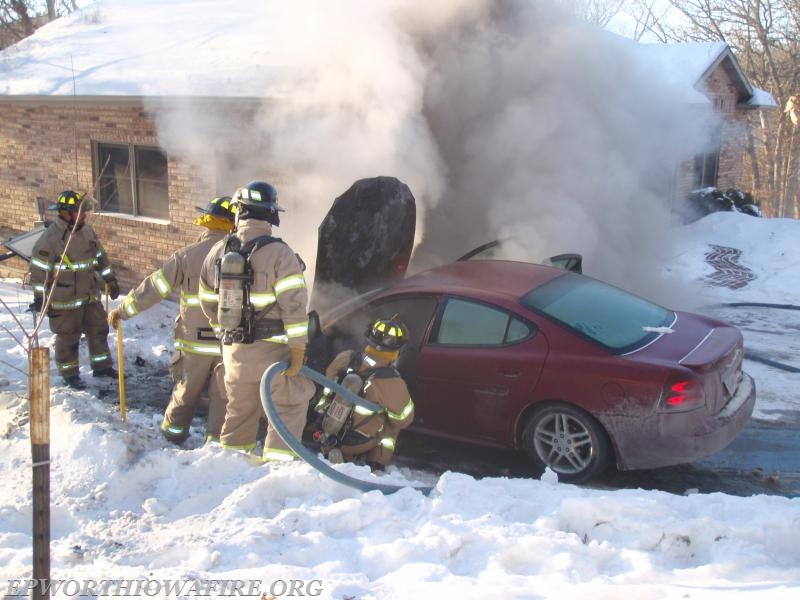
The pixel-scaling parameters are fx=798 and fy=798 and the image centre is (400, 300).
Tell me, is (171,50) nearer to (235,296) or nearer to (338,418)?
(235,296)

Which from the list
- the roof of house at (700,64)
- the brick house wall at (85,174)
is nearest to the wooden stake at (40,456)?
the brick house wall at (85,174)

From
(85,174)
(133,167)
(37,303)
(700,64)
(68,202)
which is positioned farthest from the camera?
(700,64)

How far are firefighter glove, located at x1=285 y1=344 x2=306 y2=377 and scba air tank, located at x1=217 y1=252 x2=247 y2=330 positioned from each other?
352mm

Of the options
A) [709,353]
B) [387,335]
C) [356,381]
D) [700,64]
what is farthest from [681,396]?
[700,64]

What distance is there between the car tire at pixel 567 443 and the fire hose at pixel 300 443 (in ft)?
3.43

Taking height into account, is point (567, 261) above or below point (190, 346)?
above

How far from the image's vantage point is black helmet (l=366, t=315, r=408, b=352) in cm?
432

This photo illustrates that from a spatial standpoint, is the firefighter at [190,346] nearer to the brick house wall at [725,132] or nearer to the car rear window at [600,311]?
the car rear window at [600,311]

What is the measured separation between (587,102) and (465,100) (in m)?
1.57

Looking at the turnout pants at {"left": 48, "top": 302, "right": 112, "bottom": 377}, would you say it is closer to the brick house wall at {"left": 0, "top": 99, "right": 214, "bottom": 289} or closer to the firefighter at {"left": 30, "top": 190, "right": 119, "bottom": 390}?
the firefighter at {"left": 30, "top": 190, "right": 119, "bottom": 390}

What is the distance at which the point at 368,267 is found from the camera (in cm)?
713

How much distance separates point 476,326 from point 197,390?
1780 mm

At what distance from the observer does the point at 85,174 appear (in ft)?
38.6

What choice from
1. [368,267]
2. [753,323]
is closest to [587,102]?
[753,323]
